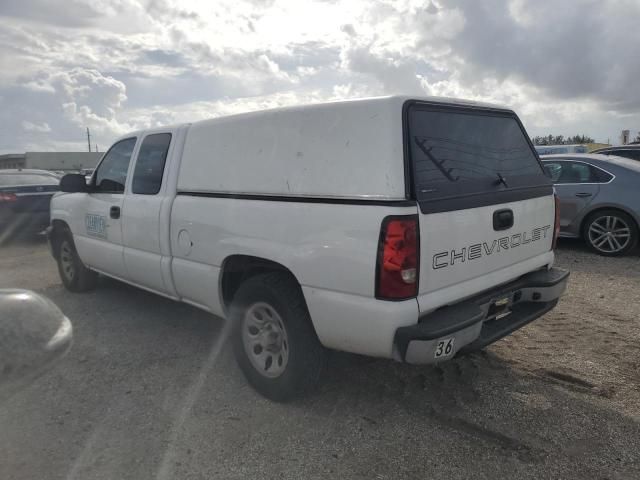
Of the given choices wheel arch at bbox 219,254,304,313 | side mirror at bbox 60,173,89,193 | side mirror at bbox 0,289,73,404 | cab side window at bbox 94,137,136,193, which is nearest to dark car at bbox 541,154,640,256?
wheel arch at bbox 219,254,304,313

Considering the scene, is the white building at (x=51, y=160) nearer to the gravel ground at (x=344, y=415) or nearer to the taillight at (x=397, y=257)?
the gravel ground at (x=344, y=415)

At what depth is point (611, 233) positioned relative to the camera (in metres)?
7.09

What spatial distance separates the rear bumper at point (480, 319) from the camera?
2.59 meters

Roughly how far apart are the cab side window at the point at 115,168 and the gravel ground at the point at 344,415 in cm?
144

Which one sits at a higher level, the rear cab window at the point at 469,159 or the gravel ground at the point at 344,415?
the rear cab window at the point at 469,159

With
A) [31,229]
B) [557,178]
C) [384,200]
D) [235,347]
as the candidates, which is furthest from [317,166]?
[31,229]

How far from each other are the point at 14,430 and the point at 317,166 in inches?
95.6

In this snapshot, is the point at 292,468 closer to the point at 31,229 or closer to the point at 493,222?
the point at 493,222

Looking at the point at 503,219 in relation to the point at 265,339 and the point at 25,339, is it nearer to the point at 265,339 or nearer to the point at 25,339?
the point at 265,339

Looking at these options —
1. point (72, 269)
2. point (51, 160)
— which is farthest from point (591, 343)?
point (51, 160)

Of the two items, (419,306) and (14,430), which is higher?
(419,306)

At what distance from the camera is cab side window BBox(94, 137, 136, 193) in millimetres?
4767

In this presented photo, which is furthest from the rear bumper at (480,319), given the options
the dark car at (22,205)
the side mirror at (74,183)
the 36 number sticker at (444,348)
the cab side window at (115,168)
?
the dark car at (22,205)

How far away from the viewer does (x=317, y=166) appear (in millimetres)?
2879
